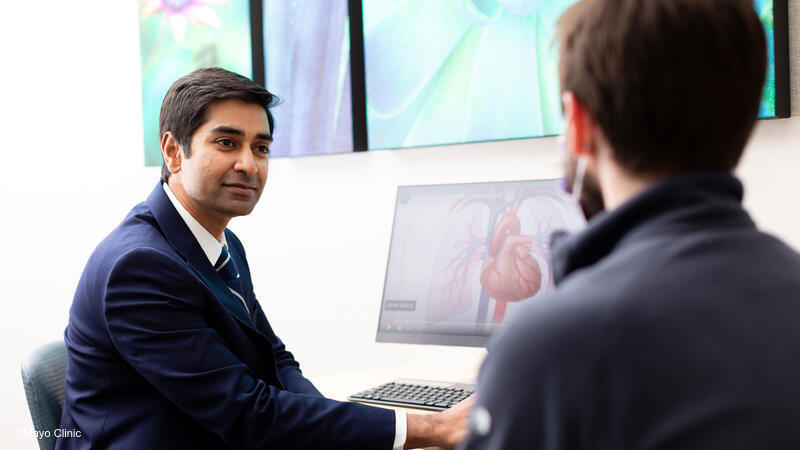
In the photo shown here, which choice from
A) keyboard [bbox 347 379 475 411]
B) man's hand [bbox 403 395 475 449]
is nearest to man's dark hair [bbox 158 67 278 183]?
keyboard [bbox 347 379 475 411]

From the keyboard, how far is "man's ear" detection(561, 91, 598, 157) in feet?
3.30

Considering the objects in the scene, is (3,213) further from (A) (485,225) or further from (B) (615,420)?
(B) (615,420)

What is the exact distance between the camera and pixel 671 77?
0.63 metres

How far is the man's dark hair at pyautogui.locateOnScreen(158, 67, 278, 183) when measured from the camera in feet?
5.64

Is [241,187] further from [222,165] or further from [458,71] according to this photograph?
[458,71]

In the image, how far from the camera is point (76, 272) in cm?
320

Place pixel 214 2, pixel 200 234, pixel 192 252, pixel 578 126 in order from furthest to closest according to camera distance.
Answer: pixel 214 2, pixel 200 234, pixel 192 252, pixel 578 126

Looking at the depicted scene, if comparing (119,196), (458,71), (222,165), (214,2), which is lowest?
(119,196)

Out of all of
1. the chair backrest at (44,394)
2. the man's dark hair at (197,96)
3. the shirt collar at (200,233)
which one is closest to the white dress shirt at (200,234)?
the shirt collar at (200,233)

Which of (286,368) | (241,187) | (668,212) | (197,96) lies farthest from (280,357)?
(668,212)

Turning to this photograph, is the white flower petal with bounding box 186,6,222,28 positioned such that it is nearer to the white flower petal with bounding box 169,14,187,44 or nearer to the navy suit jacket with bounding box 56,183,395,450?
the white flower petal with bounding box 169,14,187,44

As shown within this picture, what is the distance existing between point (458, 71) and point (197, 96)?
3.08ft

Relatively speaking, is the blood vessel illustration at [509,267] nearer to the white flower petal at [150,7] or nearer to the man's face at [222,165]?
the man's face at [222,165]

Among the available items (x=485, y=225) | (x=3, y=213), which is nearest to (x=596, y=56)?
(x=485, y=225)
